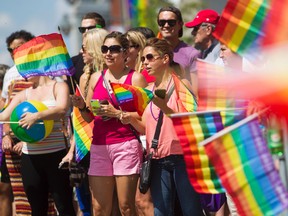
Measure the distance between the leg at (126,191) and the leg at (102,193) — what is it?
0.09 metres

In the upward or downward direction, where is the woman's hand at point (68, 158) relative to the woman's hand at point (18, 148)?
upward

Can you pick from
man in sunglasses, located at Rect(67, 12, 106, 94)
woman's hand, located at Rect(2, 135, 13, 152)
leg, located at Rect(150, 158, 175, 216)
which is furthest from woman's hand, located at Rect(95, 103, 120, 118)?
woman's hand, located at Rect(2, 135, 13, 152)

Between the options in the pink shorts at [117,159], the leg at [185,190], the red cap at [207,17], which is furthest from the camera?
the red cap at [207,17]

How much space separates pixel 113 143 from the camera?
7816 millimetres

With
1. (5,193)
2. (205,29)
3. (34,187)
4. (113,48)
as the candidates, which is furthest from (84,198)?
(205,29)

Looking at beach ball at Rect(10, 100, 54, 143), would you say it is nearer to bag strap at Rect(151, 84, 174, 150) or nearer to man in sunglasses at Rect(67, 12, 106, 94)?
man in sunglasses at Rect(67, 12, 106, 94)

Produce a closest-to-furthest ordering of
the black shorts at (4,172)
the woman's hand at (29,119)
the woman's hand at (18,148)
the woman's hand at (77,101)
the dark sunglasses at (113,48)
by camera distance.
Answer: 1. the dark sunglasses at (113,48)
2. the woman's hand at (77,101)
3. the woman's hand at (29,119)
4. the woman's hand at (18,148)
5. the black shorts at (4,172)

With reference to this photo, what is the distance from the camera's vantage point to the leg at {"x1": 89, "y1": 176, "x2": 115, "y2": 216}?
7.85 m

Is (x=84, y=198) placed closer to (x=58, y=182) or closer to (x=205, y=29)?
(x=58, y=182)

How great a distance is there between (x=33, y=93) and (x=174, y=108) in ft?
6.13

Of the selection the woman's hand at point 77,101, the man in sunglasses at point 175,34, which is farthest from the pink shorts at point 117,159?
the man in sunglasses at point 175,34

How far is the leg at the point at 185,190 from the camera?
7293 millimetres

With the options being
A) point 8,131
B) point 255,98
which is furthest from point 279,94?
point 8,131

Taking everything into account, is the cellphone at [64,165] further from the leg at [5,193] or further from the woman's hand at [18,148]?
the leg at [5,193]
